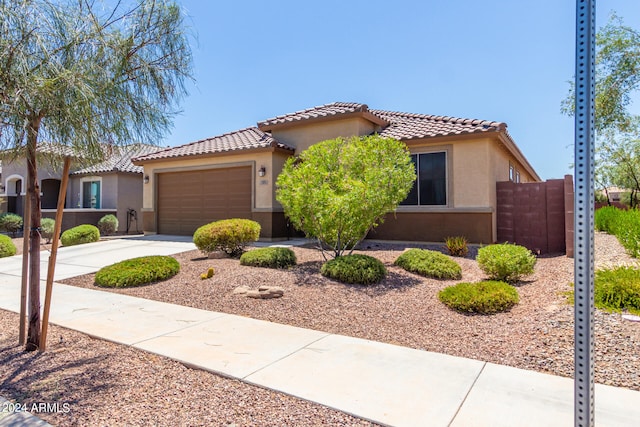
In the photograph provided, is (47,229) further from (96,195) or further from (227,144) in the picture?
(227,144)

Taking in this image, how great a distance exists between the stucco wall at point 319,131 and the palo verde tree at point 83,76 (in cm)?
899

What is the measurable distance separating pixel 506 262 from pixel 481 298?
6.78 ft

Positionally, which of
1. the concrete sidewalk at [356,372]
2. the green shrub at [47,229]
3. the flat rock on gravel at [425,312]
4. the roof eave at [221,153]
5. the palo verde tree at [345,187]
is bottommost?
the concrete sidewalk at [356,372]

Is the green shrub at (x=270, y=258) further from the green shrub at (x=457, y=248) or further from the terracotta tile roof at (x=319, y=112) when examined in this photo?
the terracotta tile roof at (x=319, y=112)

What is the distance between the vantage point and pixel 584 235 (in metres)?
1.61

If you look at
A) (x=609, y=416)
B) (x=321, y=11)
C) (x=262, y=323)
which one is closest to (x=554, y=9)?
(x=609, y=416)

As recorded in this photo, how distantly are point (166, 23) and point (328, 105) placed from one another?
1170 centimetres

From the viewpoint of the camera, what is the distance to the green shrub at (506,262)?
291 inches

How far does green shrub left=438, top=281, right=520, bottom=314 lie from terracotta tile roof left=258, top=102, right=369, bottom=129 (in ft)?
27.0

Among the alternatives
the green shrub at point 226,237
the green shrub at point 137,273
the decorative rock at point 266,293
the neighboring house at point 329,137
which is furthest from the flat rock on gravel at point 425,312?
the neighboring house at point 329,137

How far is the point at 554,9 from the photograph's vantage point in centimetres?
235

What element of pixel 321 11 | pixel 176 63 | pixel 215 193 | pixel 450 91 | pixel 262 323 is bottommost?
pixel 262 323

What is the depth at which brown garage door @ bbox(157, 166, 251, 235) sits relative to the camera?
14883 mm

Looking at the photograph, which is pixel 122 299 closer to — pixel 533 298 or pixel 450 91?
pixel 533 298
